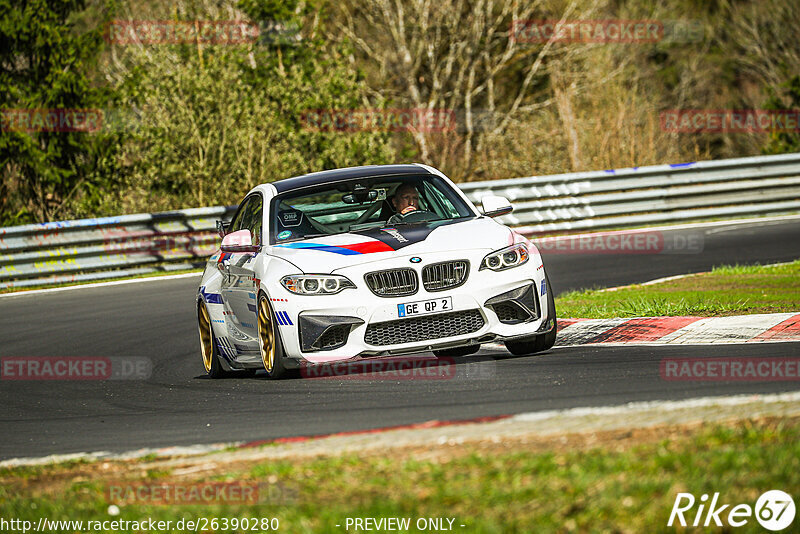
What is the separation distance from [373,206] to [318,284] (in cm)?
172

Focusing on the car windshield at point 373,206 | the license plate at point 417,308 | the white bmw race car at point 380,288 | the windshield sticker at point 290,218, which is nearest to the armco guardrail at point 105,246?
the car windshield at point 373,206

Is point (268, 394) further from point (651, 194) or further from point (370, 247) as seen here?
point (651, 194)

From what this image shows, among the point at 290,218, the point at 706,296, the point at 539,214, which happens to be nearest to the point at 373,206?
the point at 290,218

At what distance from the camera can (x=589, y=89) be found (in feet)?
120

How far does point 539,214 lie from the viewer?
20.5 metres

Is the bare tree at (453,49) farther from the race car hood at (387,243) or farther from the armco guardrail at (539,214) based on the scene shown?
the race car hood at (387,243)

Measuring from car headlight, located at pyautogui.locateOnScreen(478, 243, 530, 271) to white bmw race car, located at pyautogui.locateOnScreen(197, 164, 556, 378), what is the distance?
0.03 feet

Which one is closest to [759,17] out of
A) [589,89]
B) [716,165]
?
[589,89]

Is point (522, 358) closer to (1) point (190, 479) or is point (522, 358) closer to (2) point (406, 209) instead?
(2) point (406, 209)

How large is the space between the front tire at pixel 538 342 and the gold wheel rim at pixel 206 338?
103 inches

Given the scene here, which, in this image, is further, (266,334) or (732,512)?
(266,334)

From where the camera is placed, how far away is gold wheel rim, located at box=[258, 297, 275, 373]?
336 inches

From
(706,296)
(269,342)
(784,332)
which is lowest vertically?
(706,296)

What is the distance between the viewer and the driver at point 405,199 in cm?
972
